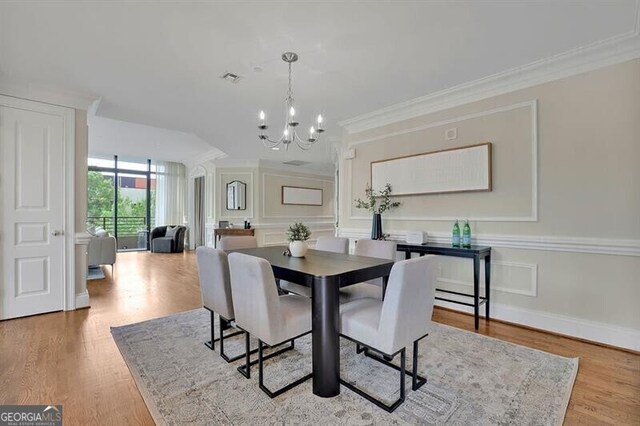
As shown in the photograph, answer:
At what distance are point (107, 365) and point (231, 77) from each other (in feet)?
8.86

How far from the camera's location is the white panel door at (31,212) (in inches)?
123

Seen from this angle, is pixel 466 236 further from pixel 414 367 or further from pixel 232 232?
pixel 232 232

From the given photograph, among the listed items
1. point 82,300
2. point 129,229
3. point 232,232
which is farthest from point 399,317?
point 129,229

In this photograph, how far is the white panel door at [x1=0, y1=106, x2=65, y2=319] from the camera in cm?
312

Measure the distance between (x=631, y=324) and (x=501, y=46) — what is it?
2.52 metres

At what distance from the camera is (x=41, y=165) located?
3.30m

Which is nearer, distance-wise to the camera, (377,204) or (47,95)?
(47,95)

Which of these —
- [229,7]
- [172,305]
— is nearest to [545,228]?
[229,7]

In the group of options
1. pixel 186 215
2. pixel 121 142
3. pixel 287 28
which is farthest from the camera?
pixel 186 215

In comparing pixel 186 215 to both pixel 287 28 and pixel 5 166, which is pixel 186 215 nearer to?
pixel 5 166

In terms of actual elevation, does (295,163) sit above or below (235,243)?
above

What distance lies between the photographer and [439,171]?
3.54m

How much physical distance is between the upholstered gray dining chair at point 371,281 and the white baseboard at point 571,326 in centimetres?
139

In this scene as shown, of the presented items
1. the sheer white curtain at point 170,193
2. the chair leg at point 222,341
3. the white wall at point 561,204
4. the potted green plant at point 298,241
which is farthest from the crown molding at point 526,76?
the sheer white curtain at point 170,193
